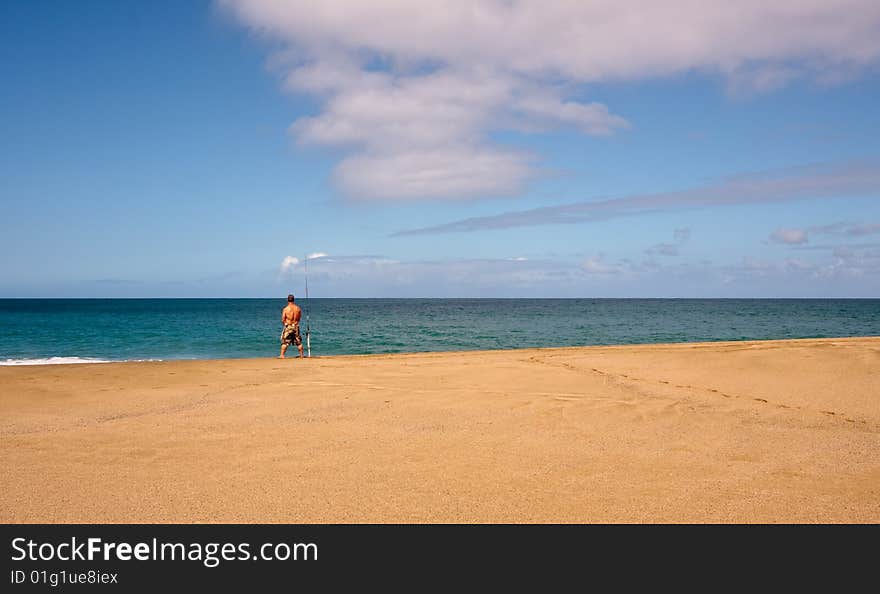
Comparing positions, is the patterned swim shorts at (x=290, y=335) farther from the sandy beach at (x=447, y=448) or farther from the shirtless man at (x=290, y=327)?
the sandy beach at (x=447, y=448)

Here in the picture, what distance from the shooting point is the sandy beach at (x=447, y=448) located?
509cm

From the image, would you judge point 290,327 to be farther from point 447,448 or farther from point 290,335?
point 447,448

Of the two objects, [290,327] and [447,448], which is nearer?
[447,448]

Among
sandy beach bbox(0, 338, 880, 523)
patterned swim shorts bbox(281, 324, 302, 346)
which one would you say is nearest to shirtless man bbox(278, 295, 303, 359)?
patterned swim shorts bbox(281, 324, 302, 346)

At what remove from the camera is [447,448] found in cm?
704

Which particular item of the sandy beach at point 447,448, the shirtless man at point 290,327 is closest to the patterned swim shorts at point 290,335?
the shirtless man at point 290,327

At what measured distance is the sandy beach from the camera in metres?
5.09

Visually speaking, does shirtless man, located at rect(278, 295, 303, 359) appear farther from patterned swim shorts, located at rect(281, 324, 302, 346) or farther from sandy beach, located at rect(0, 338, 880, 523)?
sandy beach, located at rect(0, 338, 880, 523)

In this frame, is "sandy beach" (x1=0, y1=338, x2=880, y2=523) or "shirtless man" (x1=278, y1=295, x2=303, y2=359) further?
"shirtless man" (x1=278, y1=295, x2=303, y2=359)

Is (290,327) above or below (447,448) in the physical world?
above

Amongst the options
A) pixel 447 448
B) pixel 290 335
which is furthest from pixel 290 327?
pixel 447 448

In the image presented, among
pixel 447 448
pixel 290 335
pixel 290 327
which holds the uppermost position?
pixel 290 327
